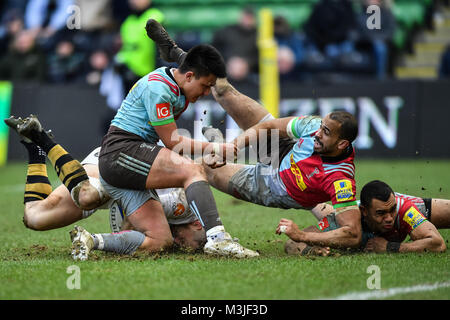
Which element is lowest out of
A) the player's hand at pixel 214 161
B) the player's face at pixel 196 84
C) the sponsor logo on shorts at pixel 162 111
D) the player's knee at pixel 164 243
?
the player's knee at pixel 164 243

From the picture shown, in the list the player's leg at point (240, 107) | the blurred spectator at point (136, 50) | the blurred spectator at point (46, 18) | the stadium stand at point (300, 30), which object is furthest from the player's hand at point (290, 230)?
the blurred spectator at point (46, 18)

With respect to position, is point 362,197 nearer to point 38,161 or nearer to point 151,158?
point 151,158

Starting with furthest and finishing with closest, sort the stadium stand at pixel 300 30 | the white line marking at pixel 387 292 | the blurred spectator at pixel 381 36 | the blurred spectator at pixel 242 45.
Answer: the stadium stand at pixel 300 30, the blurred spectator at pixel 381 36, the blurred spectator at pixel 242 45, the white line marking at pixel 387 292

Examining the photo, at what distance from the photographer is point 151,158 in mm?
5957

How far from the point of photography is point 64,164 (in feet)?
20.7

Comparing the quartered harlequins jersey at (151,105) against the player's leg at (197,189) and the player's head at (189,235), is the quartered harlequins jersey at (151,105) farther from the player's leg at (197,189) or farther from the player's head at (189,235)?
the player's head at (189,235)

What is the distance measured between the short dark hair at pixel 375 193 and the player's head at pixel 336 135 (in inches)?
15.1

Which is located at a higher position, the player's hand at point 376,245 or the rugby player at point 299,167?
the rugby player at point 299,167

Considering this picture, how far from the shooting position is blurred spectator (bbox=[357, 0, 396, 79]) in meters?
14.2

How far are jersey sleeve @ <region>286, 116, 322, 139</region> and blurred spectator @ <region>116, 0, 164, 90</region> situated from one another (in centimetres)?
650

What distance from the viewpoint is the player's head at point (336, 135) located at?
6.03 metres

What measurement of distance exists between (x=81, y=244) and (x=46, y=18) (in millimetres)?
12110
